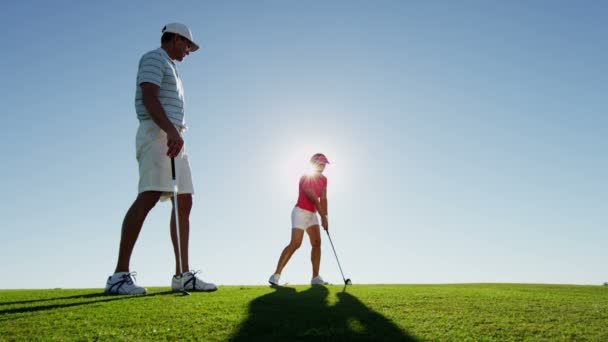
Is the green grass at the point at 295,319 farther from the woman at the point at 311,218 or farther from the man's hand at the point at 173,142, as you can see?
the woman at the point at 311,218

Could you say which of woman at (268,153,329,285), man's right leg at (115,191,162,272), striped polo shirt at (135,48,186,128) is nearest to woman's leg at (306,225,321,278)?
woman at (268,153,329,285)

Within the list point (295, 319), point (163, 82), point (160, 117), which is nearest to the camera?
point (295, 319)

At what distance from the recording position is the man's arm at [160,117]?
648 centimetres

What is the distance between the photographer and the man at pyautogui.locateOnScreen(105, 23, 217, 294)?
646 cm

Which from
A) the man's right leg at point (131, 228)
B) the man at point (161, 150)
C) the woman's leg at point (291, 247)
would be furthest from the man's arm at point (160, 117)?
the woman's leg at point (291, 247)

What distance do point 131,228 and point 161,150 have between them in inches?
42.4

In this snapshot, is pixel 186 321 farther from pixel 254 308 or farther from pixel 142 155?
pixel 142 155

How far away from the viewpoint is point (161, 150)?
22.3 feet

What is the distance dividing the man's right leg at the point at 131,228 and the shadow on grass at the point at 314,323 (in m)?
1.80

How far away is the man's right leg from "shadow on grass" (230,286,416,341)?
1803mm

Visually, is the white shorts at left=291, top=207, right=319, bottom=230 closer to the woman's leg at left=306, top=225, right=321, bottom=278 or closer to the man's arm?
the woman's leg at left=306, top=225, right=321, bottom=278

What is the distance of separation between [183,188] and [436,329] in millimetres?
4124

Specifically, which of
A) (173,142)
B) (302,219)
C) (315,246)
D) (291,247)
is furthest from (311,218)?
(173,142)

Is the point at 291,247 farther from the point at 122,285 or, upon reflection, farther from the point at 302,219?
the point at 122,285
